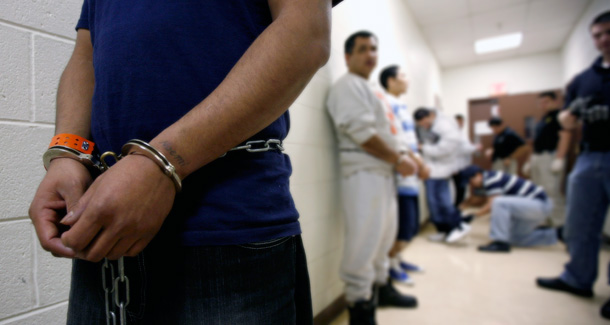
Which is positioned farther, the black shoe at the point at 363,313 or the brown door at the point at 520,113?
the brown door at the point at 520,113

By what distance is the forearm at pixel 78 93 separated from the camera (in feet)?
1.77

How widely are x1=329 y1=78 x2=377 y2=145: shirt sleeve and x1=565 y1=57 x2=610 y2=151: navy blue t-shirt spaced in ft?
4.58

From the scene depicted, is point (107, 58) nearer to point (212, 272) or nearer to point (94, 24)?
point (94, 24)

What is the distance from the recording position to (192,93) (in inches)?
17.0

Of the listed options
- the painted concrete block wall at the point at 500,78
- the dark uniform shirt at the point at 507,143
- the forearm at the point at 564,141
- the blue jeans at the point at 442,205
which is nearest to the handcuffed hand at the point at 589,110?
the forearm at the point at 564,141

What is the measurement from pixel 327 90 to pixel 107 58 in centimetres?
151

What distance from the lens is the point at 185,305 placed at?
1.35 ft

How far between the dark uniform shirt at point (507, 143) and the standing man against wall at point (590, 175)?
80.1 inches

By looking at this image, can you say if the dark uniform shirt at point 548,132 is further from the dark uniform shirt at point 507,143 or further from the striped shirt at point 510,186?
the striped shirt at point 510,186

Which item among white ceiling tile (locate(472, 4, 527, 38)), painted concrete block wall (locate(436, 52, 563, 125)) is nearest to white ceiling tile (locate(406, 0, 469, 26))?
white ceiling tile (locate(472, 4, 527, 38))

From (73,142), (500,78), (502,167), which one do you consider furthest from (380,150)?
(500,78)

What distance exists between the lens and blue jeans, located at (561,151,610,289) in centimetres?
190

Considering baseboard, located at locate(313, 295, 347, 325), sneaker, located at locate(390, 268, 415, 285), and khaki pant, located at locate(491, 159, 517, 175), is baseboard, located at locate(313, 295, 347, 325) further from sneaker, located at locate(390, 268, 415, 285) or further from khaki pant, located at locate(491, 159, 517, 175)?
khaki pant, located at locate(491, 159, 517, 175)

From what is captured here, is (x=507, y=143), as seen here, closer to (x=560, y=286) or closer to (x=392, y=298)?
(x=560, y=286)
